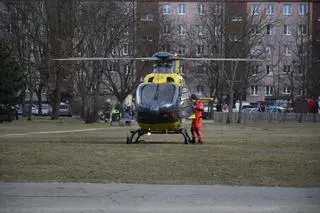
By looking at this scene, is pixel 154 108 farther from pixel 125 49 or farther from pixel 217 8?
pixel 217 8

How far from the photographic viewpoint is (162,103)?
81.8 ft

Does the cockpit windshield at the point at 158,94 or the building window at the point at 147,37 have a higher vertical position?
the building window at the point at 147,37

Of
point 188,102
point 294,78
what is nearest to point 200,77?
point 294,78

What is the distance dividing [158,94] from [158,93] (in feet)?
0.20

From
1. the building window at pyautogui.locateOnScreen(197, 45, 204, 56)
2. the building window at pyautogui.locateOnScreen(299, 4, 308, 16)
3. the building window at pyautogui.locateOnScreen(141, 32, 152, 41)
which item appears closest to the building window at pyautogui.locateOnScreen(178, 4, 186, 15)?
the building window at pyautogui.locateOnScreen(299, 4, 308, 16)

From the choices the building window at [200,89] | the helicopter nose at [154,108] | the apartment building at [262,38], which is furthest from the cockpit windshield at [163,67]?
the building window at [200,89]

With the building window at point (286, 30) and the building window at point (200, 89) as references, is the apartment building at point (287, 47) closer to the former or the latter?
the building window at point (286, 30)

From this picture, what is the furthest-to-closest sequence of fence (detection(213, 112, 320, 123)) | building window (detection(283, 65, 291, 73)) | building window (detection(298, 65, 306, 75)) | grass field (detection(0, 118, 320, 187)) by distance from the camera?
building window (detection(283, 65, 291, 73)) → building window (detection(298, 65, 306, 75)) → fence (detection(213, 112, 320, 123)) → grass field (detection(0, 118, 320, 187))

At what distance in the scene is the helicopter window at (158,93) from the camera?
2502 cm

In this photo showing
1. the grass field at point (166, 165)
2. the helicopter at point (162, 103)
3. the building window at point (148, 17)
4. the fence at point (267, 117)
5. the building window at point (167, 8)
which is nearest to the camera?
Answer: the grass field at point (166, 165)

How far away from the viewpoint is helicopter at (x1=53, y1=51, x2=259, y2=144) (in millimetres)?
24750

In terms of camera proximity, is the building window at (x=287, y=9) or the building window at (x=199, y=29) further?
the building window at (x=287, y=9)

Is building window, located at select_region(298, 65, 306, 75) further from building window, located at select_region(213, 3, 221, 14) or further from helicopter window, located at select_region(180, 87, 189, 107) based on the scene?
helicopter window, located at select_region(180, 87, 189, 107)

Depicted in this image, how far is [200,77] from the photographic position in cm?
7969
